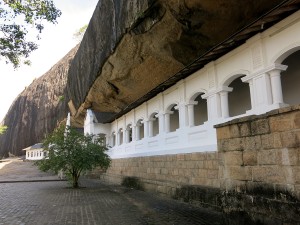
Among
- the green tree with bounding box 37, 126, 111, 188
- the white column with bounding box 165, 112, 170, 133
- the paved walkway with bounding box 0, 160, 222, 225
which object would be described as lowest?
the paved walkway with bounding box 0, 160, 222, 225

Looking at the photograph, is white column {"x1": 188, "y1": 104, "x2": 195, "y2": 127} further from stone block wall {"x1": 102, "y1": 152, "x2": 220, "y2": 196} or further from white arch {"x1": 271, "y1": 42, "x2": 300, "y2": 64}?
white arch {"x1": 271, "y1": 42, "x2": 300, "y2": 64}

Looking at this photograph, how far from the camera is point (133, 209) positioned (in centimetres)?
821

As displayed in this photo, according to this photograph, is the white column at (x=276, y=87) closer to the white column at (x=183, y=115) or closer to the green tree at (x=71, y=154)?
the white column at (x=183, y=115)

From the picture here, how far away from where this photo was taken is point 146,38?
12.3 m

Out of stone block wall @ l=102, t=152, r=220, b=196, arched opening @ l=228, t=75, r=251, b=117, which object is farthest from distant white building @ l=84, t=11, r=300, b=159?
stone block wall @ l=102, t=152, r=220, b=196

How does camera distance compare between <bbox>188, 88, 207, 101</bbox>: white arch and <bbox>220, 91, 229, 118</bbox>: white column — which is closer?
<bbox>220, 91, 229, 118</bbox>: white column

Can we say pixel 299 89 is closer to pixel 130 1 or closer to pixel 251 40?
pixel 251 40

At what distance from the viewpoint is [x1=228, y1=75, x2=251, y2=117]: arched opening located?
11.4 m

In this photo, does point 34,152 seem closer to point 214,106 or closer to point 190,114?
point 190,114

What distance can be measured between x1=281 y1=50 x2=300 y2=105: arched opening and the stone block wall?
342 cm

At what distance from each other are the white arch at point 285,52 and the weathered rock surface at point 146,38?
2278 mm

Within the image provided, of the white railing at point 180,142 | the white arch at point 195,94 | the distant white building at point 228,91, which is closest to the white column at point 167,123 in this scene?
the distant white building at point 228,91

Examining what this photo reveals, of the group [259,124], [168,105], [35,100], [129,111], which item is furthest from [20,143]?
[259,124]

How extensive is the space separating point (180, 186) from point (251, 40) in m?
5.24
